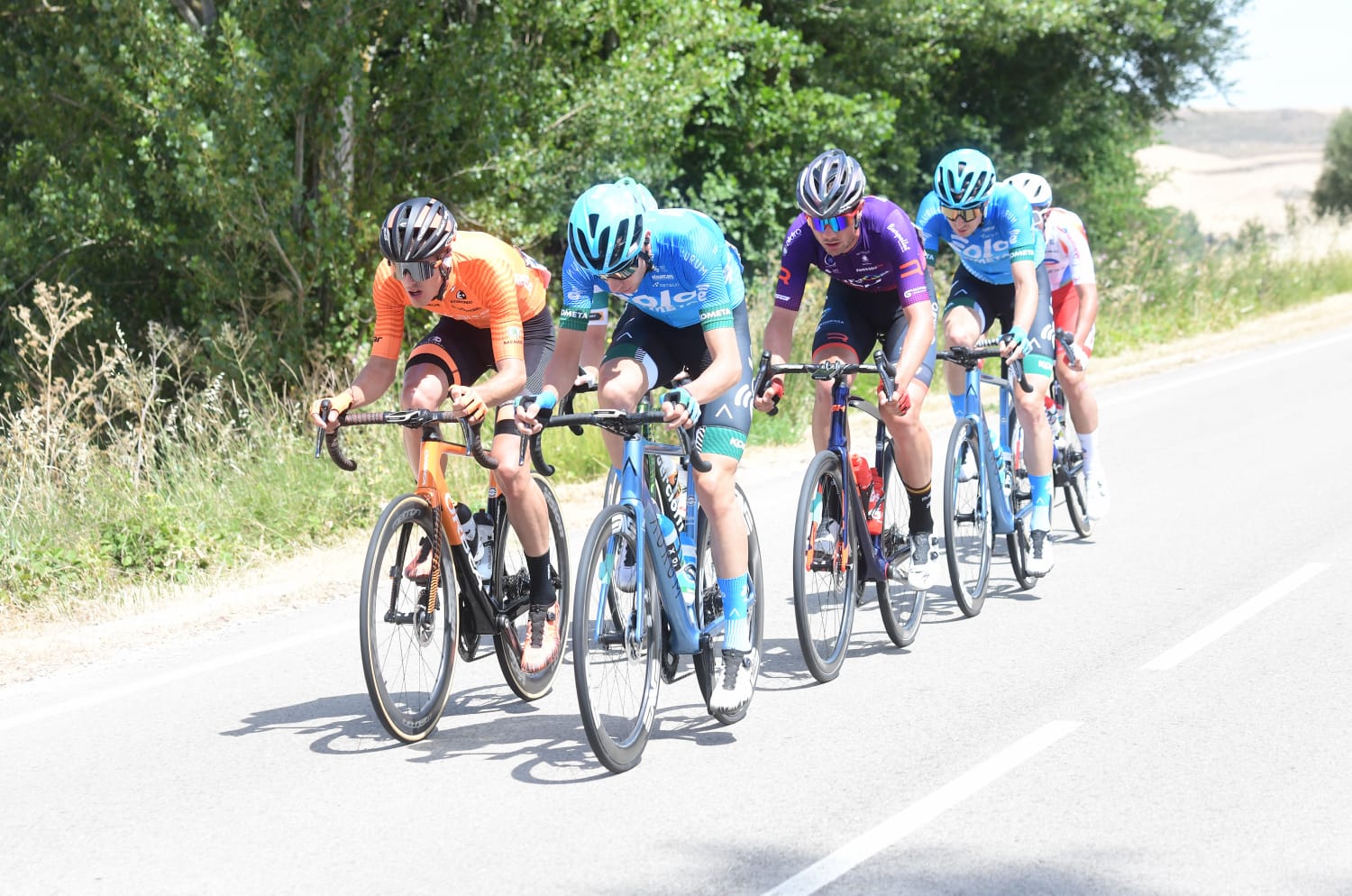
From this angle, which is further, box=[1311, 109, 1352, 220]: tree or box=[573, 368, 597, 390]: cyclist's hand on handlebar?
box=[1311, 109, 1352, 220]: tree

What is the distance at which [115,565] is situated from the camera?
875 cm

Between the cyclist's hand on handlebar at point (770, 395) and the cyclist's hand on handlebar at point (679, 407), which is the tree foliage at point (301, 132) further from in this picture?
the cyclist's hand on handlebar at point (679, 407)

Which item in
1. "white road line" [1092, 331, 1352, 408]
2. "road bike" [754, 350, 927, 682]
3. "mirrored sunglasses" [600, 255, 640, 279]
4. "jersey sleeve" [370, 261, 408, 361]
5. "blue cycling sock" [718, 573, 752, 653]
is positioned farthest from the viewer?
"white road line" [1092, 331, 1352, 408]

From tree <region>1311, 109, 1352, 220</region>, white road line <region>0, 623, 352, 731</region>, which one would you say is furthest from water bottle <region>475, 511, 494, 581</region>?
tree <region>1311, 109, 1352, 220</region>

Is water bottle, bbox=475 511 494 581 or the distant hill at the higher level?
the distant hill

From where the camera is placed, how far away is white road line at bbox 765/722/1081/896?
4.38 m

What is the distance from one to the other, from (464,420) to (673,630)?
1.07 meters

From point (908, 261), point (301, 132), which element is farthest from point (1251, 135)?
point (908, 261)

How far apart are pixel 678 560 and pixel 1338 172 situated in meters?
70.7

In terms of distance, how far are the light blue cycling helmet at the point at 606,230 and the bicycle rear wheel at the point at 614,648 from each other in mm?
836

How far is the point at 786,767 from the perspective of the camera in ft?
17.6

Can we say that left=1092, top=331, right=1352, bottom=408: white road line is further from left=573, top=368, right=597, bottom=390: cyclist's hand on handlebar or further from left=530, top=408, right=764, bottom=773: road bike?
left=530, top=408, right=764, bottom=773: road bike

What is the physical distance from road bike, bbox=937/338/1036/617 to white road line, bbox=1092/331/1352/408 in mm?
6915

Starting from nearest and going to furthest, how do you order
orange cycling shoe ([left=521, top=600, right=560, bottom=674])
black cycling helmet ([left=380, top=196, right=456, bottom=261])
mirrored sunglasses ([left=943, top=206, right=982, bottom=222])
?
black cycling helmet ([left=380, top=196, right=456, bottom=261])
orange cycling shoe ([left=521, top=600, right=560, bottom=674])
mirrored sunglasses ([left=943, top=206, right=982, bottom=222])
